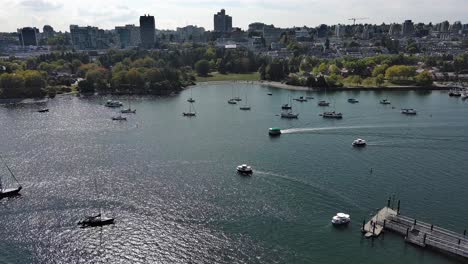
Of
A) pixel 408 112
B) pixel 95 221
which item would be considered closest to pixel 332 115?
pixel 408 112

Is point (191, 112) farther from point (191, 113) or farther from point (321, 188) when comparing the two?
point (321, 188)

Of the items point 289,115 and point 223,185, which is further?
point 289,115

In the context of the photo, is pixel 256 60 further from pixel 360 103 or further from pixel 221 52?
pixel 360 103

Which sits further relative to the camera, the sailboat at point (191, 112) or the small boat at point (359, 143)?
the sailboat at point (191, 112)

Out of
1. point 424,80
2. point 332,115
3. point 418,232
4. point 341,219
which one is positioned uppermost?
point 424,80

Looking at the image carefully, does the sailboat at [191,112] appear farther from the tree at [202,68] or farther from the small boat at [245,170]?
the tree at [202,68]

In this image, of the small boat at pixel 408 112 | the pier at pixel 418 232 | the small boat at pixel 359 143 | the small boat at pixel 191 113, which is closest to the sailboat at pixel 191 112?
the small boat at pixel 191 113

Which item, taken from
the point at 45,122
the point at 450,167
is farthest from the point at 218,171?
the point at 45,122
